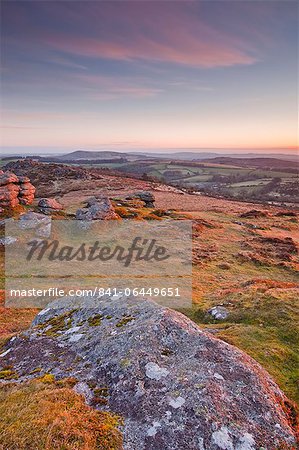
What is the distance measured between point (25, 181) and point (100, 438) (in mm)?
50752

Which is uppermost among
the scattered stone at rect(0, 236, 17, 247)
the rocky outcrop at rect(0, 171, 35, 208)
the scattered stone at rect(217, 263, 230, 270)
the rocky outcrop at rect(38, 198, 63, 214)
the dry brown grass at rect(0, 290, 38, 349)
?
the rocky outcrop at rect(0, 171, 35, 208)

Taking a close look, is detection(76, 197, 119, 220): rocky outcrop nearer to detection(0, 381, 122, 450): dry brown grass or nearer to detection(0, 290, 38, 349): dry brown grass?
detection(0, 290, 38, 349): dry brown grass

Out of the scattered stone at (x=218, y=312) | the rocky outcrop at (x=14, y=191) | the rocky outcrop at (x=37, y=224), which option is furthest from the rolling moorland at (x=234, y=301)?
the rocky outcrop at (x=37, y=224)

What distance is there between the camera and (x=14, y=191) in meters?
45.4

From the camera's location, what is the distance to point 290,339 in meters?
12.0

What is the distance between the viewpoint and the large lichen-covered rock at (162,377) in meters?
5.19

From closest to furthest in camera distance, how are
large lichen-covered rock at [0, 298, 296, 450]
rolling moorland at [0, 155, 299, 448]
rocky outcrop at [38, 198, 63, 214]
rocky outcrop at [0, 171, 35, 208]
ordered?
large lichen-covered rock at [0, 298, 296, 450] → rolling moorland at [0, 155, 299, 448] → rocky outcrop at [0, 171, 35, 208] → rocky outcrop at [38, 198, 63, 214]

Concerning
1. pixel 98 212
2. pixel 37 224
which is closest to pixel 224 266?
pixel 98 212

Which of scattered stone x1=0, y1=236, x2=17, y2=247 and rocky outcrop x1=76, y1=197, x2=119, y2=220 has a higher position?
rocky outcrop x1=76, y1=197, x2=119, y2=220

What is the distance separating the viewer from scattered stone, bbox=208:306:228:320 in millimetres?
15453

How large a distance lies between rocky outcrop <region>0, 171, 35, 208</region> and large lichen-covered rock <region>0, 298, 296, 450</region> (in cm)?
3798

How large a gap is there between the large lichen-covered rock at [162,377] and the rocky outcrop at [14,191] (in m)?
38.0

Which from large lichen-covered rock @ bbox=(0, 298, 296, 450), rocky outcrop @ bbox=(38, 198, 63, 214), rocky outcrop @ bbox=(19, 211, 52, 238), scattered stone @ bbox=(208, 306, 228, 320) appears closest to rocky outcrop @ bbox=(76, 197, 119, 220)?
rocky outcrop @ bbox=(38, 198, 63, 214)

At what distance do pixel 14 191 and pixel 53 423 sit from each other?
4550cm
